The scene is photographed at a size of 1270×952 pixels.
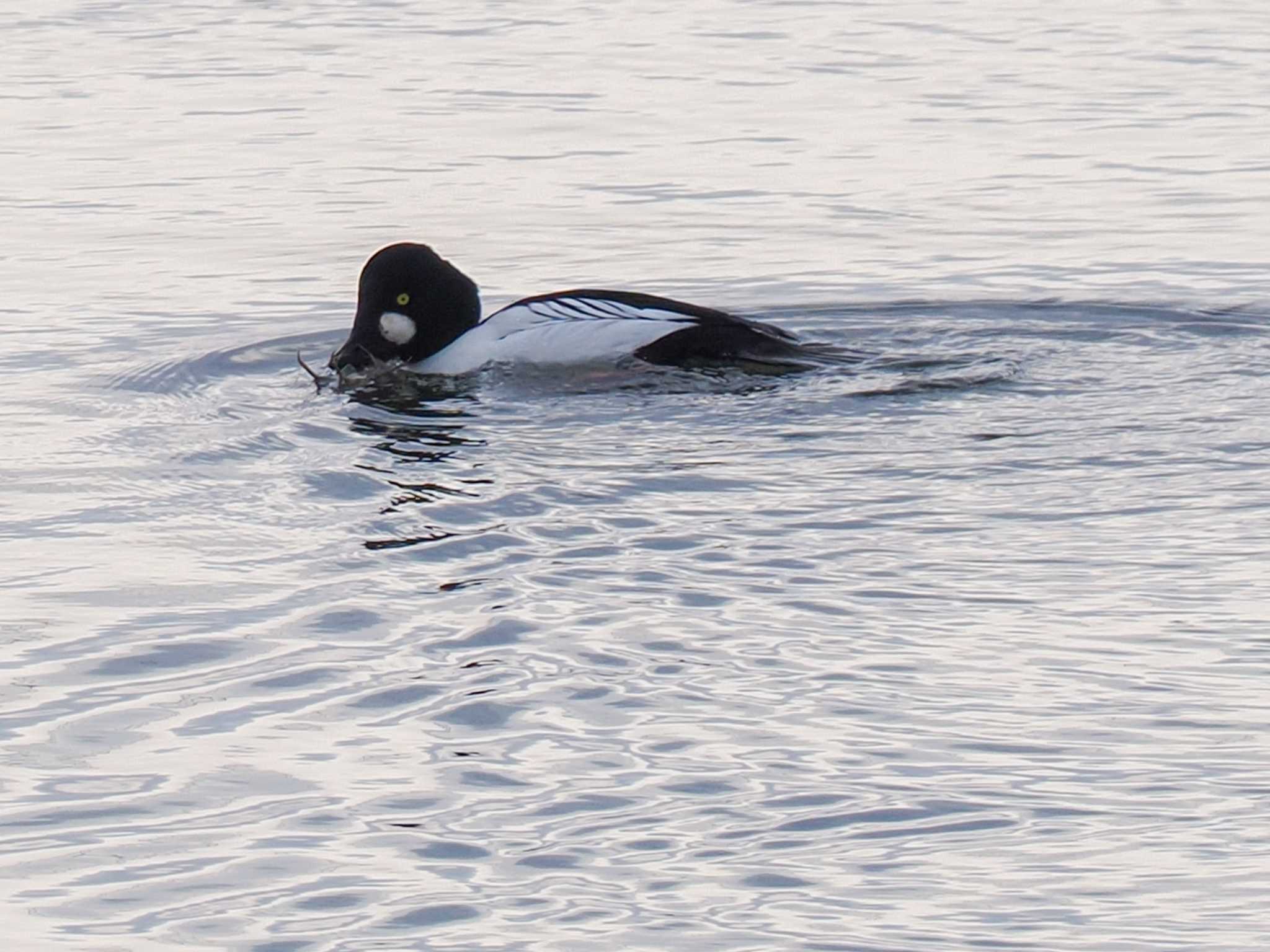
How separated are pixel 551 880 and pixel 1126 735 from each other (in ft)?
4.83

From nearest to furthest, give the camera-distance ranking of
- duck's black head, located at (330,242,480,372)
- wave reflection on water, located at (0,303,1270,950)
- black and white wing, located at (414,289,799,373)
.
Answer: wave reflection on water, located at (0,303,1270,950)
black and white wing, located at (414,289,799,373)
duck's black head, located at (330,242,480,372)

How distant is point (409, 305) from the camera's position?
35.8ft

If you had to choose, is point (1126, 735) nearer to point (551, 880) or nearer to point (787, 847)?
point (787, 847)

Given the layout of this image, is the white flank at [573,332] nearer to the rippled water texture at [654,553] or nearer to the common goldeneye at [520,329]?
the common goldeneye at [520,329]

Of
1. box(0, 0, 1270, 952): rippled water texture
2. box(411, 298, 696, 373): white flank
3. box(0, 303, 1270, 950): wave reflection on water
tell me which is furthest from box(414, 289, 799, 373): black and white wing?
box(0, 303, 1270, 950): wave reflection on water

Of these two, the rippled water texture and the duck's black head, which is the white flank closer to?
the rippled water texture

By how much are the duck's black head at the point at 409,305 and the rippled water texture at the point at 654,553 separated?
35 cm

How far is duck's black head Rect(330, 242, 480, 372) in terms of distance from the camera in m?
10.8

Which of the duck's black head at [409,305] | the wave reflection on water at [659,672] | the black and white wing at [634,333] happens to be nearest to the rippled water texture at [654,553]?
the wave reflection on water at [659,672]

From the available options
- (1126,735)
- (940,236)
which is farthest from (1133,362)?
(1126,735)

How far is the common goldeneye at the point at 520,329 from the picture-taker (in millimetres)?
10203

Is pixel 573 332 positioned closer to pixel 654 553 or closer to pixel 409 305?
pixel 409 305

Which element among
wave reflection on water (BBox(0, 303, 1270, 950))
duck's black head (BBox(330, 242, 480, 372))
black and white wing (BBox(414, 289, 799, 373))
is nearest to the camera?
wave reflection on water (BBox(0, 303, 1270, 950))

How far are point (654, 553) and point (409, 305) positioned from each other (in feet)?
12.8
